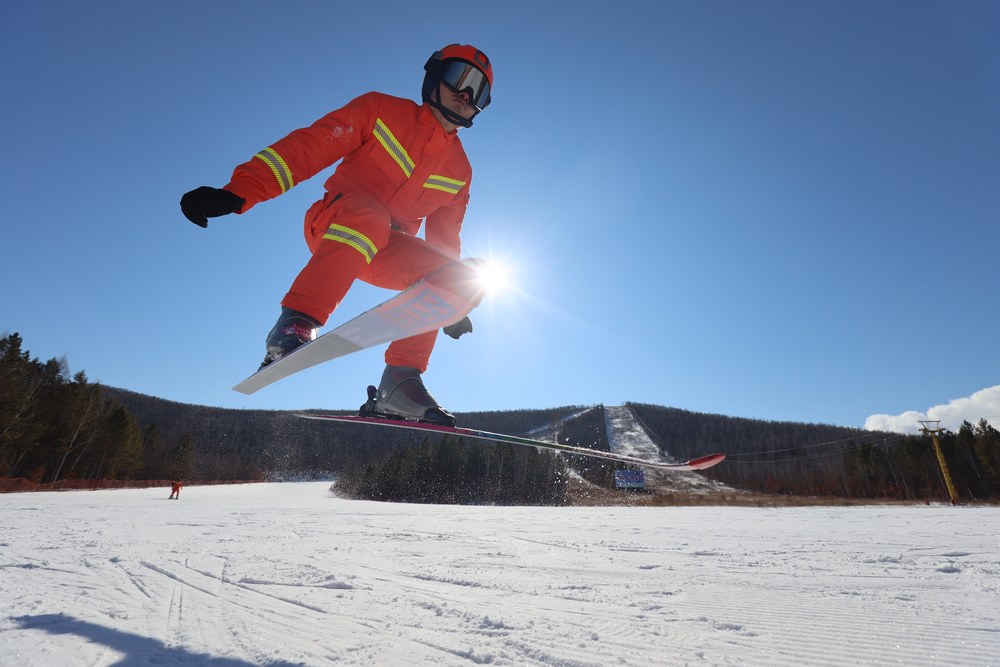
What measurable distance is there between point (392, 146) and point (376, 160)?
12 cm

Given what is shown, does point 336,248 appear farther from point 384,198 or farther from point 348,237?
point 384,198

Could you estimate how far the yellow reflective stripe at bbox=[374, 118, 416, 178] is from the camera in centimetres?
254

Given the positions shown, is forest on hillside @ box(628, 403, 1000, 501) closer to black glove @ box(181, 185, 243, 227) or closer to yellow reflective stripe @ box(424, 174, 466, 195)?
yellow reflective stripe @ box(424, 174, 466, 195)

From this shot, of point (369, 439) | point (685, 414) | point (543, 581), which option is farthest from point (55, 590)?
point (685, 414)

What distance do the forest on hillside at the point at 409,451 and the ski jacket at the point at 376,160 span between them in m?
11.1

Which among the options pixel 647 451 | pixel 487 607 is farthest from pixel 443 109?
pixel 647 451

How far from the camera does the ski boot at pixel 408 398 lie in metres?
2.98

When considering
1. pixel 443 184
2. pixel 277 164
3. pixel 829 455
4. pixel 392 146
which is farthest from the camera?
pixel 829 455

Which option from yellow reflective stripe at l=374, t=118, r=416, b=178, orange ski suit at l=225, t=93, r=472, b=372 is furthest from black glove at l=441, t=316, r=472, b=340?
yellow reflective stripe at l=374, t=118, r=416, b=178

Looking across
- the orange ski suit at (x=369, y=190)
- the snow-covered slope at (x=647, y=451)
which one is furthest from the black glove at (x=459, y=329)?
the snow-covered slope at (x=647, y=451)

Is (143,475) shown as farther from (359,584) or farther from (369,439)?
→ (359,584)

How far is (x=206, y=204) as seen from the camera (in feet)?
6.26

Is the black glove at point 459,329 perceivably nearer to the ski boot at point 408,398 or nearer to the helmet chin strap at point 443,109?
the ski boot at point 408,398

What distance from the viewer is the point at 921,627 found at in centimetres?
172
